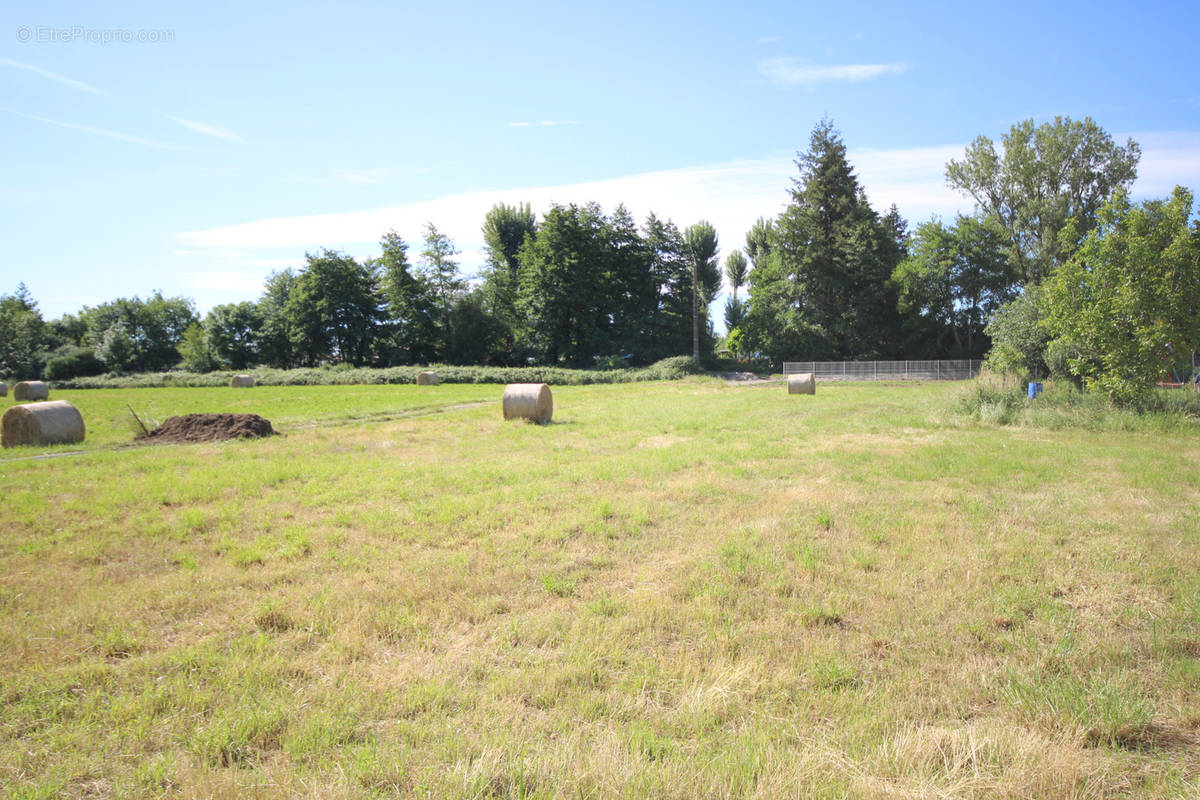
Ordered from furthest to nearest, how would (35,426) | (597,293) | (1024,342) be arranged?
(597,293), (1024,342), (35,426)

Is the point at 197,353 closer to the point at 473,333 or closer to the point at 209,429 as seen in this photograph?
the point at 473,333

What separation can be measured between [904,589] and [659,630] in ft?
8.16

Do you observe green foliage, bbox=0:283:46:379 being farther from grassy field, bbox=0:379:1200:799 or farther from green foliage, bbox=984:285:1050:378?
green foliage, bbox=984:285:1050:378

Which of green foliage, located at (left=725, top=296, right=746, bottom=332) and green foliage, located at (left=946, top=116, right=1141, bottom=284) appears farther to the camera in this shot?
green foliage, located at (left=725, top=296, right=746, bottom=332)

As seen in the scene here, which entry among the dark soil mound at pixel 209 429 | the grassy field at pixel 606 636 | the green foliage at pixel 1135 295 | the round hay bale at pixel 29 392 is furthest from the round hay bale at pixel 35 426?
the green foliage at pixel 1135 295

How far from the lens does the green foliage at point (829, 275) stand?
5109 centimetres

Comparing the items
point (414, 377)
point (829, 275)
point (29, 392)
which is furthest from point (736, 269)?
point (29, 392)

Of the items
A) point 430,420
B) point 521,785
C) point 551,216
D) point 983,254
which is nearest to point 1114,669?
point 521,785

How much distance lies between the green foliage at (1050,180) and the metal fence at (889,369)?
8.85 metres

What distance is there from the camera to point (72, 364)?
2283 inches

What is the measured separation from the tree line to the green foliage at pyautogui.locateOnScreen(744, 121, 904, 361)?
14cm

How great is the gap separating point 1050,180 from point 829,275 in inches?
700

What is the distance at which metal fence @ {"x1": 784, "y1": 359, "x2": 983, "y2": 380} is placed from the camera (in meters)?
45.4

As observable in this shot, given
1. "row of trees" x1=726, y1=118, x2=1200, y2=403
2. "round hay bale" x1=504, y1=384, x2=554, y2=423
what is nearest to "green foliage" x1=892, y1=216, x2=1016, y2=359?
"row of trees" x1=726, y1=118, x2=1200, y2=403
